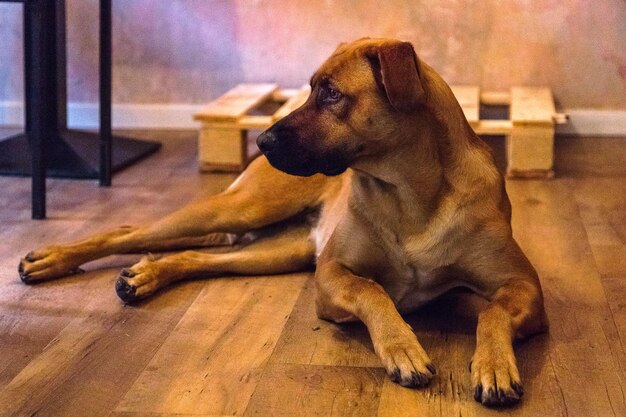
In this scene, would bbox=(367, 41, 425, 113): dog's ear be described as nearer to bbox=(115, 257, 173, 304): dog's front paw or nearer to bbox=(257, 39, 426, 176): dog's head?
bbox=(257, 39, 426, 176): dog's head

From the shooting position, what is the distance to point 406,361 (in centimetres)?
210

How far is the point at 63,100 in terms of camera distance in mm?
4316

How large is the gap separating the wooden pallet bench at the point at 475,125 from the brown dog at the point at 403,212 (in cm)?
155

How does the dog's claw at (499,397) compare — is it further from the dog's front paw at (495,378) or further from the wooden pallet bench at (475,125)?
the wooden pallet bench at (475,125)

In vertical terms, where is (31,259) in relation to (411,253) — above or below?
below

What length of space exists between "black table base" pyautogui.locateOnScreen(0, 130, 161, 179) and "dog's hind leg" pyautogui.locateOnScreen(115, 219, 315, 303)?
1300 millimetres

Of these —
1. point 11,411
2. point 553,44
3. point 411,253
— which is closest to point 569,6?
point 553,44

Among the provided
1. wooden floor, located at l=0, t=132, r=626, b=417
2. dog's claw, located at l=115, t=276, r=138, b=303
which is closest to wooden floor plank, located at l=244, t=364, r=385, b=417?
wooden floor, located at l=0, t=132, r=626, b=417

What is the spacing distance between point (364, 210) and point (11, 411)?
0.97m

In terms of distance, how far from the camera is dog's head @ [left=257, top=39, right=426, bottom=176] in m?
2.22

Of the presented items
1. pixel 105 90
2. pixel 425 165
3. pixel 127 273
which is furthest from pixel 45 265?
pixel 105 90

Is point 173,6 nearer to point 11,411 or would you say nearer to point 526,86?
point 526,86

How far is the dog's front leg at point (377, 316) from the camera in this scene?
6.89 feet

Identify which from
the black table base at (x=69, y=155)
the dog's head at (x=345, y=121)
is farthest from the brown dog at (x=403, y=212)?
the black table base at (x=69, y=155)
